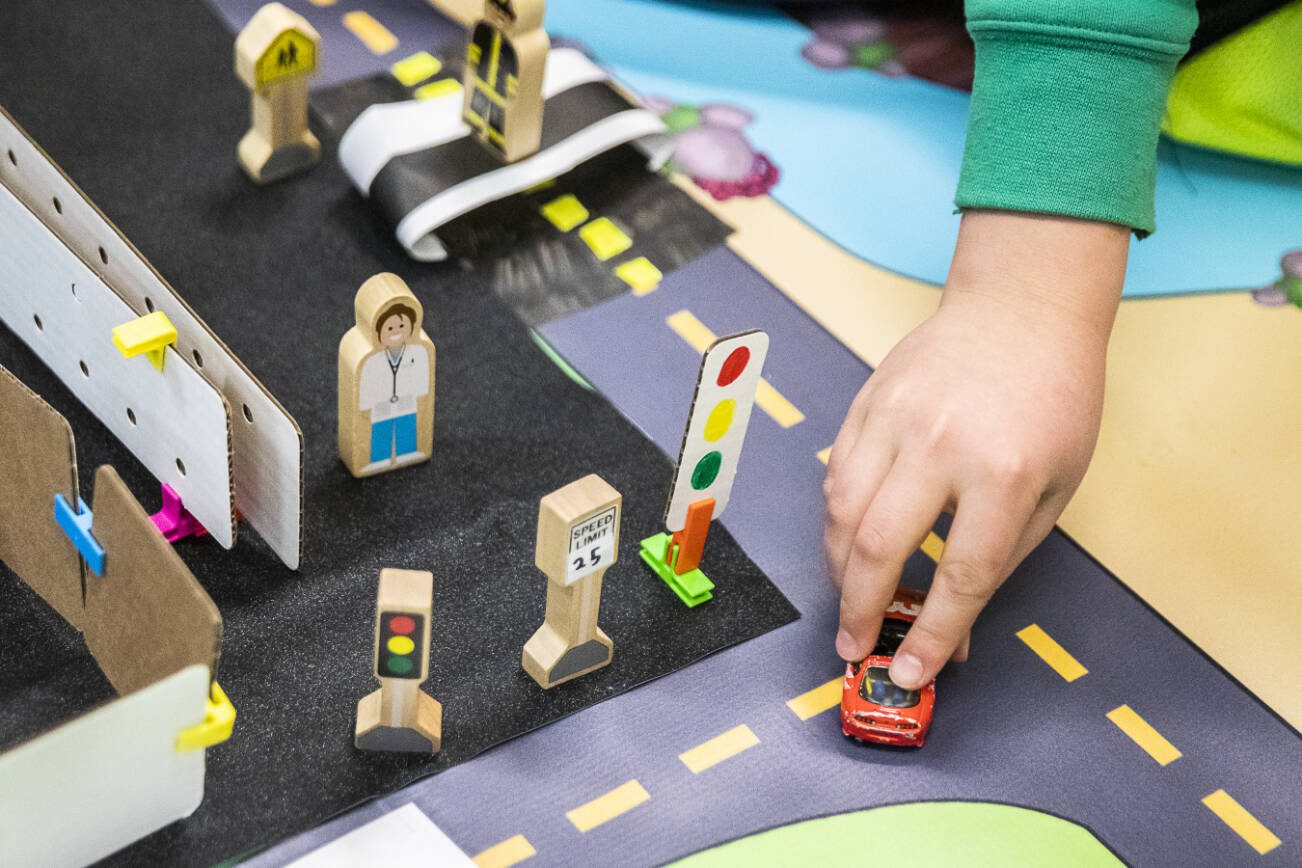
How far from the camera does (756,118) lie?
1.20 m

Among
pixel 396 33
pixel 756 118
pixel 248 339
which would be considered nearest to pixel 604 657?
pixel 248 339

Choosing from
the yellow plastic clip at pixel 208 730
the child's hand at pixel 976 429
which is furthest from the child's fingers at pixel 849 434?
the yellow plastic clip at pixel 208 730

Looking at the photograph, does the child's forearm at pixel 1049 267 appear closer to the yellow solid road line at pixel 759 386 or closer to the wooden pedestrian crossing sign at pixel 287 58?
the yellow solid road line at pixel 759 386

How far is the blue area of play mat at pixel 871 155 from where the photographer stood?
111 cm

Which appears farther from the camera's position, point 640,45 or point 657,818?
point 640,45

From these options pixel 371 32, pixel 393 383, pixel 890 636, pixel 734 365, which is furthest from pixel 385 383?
pixel 371 32

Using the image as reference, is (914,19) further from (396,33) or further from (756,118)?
(396,33)

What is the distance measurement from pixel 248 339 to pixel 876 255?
44 centimetres

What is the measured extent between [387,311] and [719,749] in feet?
0.99

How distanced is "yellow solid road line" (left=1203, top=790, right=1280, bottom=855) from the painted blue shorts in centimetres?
49

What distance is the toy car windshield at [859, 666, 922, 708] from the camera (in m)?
0.81

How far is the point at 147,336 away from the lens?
81 cm

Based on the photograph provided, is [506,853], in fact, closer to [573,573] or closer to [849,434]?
[573,573]

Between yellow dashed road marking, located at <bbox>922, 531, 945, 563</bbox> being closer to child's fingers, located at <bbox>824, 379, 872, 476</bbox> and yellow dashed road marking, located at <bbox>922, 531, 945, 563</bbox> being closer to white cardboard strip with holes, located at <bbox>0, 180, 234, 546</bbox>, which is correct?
child's fingers, located at <bbox>824, 379, 872, 476</bbox>
